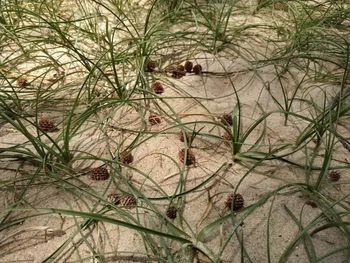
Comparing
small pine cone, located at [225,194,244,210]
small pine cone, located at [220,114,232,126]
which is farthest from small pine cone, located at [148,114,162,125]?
small pine cone, located at [225,194,244,210]

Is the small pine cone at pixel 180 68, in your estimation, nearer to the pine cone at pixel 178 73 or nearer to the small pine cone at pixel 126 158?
the pine cone at pixel 178 73

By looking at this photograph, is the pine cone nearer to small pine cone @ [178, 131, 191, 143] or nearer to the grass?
the grass

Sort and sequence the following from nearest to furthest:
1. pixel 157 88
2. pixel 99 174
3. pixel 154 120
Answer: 1. pixel 99 174
2. pixel 154 120
3. pixel 157 88

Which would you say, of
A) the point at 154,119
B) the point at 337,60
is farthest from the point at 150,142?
the point at 337,60

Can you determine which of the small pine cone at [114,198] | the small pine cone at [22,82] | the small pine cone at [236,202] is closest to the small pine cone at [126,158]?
the small pine cone at [114,198]

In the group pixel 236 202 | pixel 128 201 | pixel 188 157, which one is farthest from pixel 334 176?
pixel 128 201

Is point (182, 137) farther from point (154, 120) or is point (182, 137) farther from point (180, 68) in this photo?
point (180, 68)
